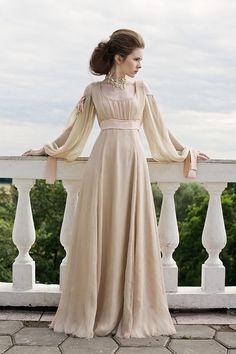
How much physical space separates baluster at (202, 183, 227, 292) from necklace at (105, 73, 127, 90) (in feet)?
2.92

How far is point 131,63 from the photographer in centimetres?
308

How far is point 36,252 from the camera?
19.3 meters

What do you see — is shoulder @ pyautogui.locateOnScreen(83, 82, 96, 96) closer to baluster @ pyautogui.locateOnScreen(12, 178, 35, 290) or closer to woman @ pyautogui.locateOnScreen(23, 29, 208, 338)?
woman @ pyautogui.locateOnScreen(23, 29, 208, 338)

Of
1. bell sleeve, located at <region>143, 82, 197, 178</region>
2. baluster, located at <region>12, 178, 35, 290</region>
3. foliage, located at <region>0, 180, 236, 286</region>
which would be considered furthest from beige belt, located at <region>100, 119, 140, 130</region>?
foliage, located at <region>0, 180, 236, 286</region>

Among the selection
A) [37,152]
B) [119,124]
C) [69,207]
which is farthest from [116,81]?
[69,207]

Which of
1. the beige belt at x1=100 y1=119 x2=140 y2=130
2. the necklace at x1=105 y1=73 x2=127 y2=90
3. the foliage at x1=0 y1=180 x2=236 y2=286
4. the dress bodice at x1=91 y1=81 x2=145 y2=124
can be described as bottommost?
the foliage at x1=0 y1=180 x2=236 y2=286

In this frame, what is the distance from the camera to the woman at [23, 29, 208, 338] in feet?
10.1

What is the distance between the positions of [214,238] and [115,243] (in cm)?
76

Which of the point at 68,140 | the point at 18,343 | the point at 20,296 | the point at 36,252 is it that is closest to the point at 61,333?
the point at 18,343

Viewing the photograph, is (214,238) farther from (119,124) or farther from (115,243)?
(119,124)

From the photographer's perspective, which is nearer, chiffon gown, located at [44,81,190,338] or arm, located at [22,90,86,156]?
chiffon gown, located at [44,81,190,338]

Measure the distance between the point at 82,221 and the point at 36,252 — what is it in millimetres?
16674

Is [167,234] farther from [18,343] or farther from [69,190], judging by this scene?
[18,343]

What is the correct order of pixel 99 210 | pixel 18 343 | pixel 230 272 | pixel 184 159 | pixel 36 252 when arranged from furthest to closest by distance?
pixel 36 252 → pixel 230 272 → pixel 184 159 → pixel 99 210 → pixel 18 343
